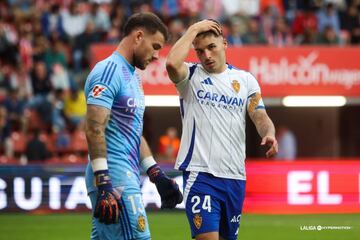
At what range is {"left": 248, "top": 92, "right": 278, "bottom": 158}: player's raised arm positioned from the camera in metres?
8.02

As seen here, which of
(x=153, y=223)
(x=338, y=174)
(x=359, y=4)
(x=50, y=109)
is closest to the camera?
(x=153, y=223)

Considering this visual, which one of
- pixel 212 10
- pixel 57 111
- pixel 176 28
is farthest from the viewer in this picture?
pixel 212 10

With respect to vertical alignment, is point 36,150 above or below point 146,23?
below

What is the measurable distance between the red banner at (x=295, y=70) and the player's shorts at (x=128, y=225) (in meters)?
15.2

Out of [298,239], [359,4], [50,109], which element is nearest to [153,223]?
[298,239]

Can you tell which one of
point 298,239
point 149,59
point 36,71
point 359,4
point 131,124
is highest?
point 359,4

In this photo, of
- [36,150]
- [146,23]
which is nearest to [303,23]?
[36,150]

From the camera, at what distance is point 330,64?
23.1 meters

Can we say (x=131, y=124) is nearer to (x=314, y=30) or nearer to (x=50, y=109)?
(x=50, y=109)

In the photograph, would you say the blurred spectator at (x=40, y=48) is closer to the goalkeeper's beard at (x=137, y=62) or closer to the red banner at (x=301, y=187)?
the red banner at (x=301, y=187)

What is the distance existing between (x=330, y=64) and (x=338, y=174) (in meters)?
6.23

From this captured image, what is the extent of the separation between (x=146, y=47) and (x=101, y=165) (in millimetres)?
963

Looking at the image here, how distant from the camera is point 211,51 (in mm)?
8453

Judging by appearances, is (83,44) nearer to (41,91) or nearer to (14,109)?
(41,91)
